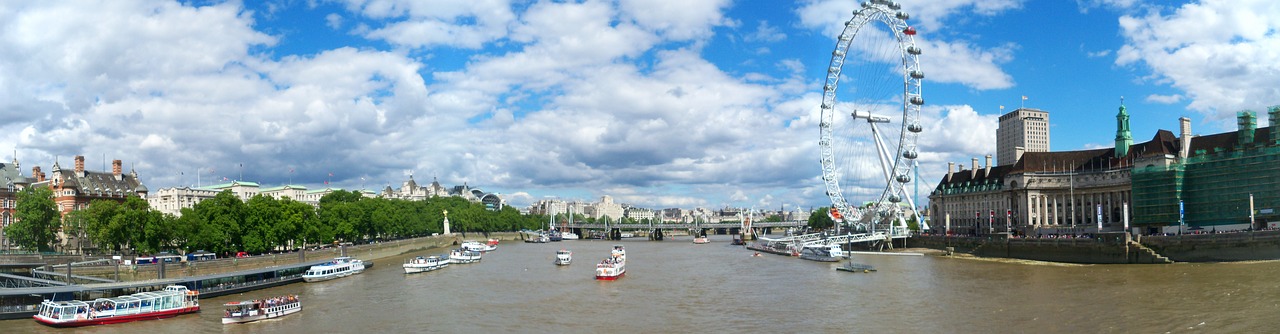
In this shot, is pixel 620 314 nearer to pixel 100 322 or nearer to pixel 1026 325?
pixel 1026 325

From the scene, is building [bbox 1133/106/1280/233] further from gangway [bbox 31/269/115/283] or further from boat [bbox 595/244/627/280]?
gangway [bbox 31/269/115/283]

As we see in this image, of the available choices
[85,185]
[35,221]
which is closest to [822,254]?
[35,221]

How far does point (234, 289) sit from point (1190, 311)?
5281cm

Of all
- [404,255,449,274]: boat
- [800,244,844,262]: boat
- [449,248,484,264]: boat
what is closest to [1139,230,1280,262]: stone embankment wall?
[800,244,844,262]: boat

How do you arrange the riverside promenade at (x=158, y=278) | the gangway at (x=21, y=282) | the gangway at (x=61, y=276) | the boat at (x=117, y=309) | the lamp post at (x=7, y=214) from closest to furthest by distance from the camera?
the boat at (x=117, y=309)
the riverside promenade at (x=158, y=278)
the gangway at (x=21, y=282)
the gangway at (x=61, y=276)
the lamp post at (x=7, y=214)

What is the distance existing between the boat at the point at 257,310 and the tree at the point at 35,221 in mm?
49376

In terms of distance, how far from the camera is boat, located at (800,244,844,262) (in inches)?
3593

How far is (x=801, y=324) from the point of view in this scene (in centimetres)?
4212

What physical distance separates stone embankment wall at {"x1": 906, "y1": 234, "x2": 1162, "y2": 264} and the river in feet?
10.7

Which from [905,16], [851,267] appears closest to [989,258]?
[851,267]

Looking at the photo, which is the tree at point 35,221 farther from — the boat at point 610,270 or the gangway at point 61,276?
the boat at point 610,270

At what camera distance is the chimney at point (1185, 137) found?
90.0 meters

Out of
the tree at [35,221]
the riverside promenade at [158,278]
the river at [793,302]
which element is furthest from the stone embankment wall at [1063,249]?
the tree at [35,221]

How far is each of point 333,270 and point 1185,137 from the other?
81.8 metres
